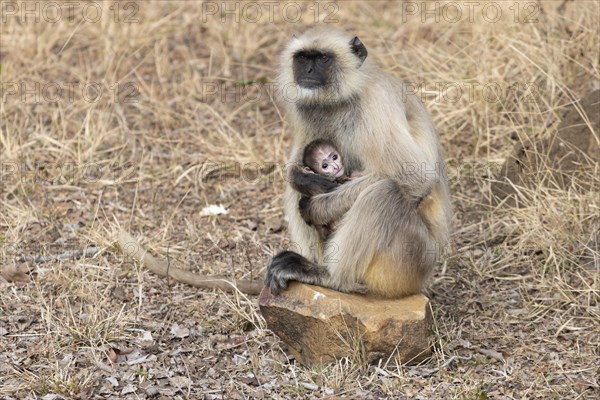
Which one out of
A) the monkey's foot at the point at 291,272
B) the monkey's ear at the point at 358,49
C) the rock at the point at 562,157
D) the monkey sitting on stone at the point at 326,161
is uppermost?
the monkey's ear at the point at 358,49

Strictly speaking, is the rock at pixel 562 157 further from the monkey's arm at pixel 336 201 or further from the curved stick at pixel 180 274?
the curved stick at pixel 180 274

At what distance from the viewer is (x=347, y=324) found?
442cm

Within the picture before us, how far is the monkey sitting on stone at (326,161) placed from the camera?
4754 mm

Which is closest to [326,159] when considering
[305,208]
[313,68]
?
[305,208]

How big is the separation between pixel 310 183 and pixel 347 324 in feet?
2.39

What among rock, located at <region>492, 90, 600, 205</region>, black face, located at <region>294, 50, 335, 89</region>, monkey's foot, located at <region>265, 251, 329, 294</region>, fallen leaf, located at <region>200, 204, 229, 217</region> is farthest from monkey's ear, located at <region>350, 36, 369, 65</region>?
fallen leaf, located at <region>200, 204, 229, 217</region>

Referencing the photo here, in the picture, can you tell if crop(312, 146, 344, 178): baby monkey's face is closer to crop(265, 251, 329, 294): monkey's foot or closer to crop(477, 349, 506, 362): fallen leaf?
crop(265, 251, 329, 294): monkey's foot

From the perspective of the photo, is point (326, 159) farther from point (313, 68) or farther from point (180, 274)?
point (180, 274)

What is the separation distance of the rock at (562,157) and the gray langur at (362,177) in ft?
4.21

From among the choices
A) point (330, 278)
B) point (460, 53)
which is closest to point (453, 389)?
point (330, 278)

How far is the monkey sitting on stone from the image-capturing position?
15.6 ft

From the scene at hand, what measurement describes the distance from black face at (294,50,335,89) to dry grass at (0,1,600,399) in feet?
3.98

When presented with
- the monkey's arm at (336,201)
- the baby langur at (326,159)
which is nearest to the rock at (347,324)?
the monkey's arm at (336,201)

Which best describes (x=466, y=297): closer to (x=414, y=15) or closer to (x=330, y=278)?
(x=330, y=278)
